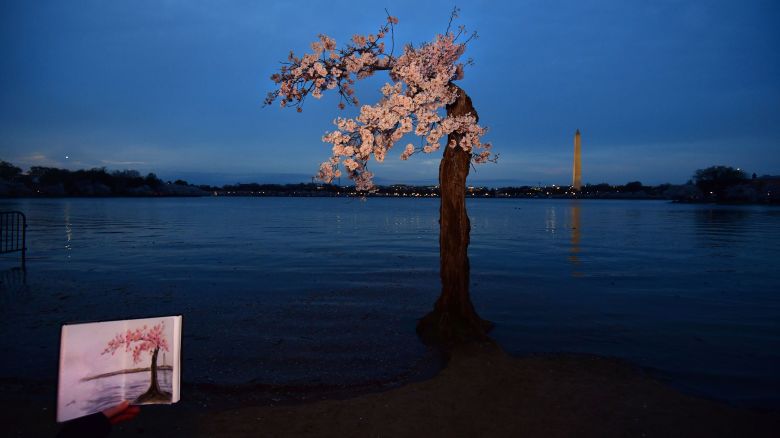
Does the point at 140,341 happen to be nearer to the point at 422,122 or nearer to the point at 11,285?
the point at 422,122

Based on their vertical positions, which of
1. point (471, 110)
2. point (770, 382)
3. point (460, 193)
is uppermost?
point (471, 110)

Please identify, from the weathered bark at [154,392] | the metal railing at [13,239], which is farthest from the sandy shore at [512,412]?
the metal railing at [13,239]

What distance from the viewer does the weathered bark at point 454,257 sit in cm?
989

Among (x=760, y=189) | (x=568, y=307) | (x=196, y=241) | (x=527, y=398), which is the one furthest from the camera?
(x=760, y=189)

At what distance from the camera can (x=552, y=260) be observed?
2217cm

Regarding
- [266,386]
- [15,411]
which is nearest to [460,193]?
[266,386]

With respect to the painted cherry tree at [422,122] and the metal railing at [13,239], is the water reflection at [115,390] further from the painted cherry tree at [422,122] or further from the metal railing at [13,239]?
the metal railing at [13,239]

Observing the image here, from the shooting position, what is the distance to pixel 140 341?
11.4 feet

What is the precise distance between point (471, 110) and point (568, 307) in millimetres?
6533

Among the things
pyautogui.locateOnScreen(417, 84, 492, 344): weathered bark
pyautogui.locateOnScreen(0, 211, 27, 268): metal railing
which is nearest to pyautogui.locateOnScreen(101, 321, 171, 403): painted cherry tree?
pyautogui.locateOnScreen(417, 84, 492, 344): weathered bark

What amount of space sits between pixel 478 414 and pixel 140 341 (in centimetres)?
446

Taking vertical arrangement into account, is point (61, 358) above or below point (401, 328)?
above

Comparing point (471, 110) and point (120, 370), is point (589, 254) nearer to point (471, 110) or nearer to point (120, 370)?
point (471, 110)

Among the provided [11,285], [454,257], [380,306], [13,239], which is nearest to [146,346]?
[454,257]
